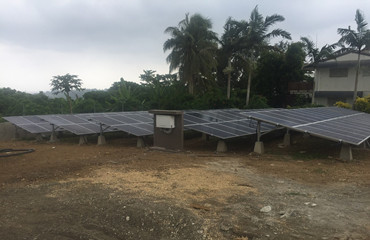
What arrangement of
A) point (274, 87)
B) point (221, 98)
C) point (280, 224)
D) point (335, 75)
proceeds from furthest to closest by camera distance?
point (274, 87) < point (335, 75) < point (221, 98) < point (280, 224)

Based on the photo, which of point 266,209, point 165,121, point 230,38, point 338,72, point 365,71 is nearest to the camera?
point 266,209

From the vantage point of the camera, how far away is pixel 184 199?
7.14m

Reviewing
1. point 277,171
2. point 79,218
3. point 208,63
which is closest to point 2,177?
point 79,218

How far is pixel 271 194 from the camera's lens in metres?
7.65

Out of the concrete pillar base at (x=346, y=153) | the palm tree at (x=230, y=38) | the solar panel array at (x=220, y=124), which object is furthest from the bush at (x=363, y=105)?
the concrete pillar base at (x=346, y=153)

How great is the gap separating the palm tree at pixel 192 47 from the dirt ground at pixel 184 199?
1948 cm

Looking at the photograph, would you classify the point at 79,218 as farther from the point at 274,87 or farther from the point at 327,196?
the point at 274,87

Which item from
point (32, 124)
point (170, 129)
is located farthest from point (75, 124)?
point (170, 129)

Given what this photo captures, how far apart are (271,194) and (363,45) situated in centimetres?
2241

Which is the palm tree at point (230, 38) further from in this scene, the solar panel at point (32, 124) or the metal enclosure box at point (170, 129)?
the solar panel at point (32, 124)

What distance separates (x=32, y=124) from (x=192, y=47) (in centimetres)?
1708

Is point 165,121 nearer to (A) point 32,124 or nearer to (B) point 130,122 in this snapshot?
(B) point 130,122

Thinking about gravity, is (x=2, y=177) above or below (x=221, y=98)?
below

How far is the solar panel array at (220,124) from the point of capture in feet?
52.4
